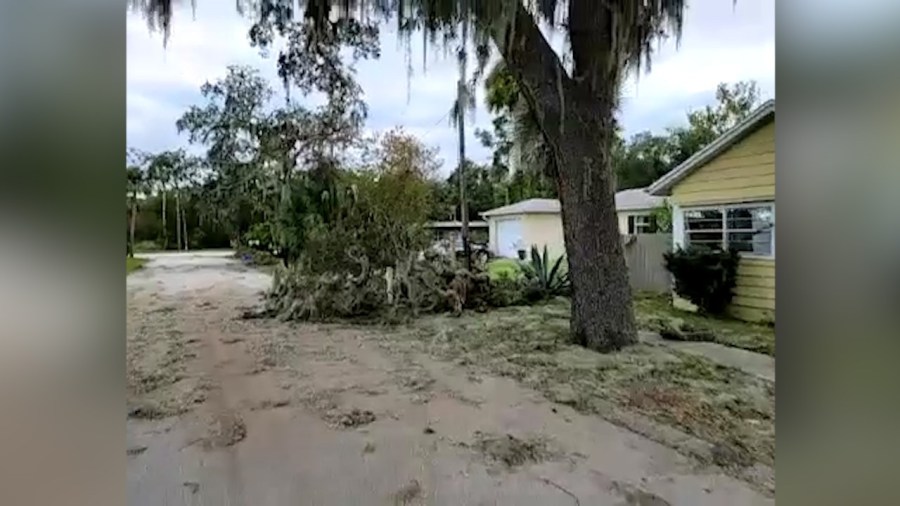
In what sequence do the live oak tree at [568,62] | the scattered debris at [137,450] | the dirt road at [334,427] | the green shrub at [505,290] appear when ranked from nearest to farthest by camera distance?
the scattered debris at [137,450]
the dirt road at [334,427]
the live oak tree at [568,62]
the green shrub at [505,290]

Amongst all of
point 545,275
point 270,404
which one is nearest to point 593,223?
point 545,275

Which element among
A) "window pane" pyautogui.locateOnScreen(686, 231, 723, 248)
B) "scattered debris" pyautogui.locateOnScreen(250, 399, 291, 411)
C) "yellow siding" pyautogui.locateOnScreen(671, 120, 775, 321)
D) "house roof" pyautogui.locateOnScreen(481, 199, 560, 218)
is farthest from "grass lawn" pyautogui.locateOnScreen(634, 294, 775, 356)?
"scattered debris" pyautogui.locateOnScreen(250, 399, 291, 411)

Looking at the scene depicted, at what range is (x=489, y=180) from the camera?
81.6 inches

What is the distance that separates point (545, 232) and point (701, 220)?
53cm

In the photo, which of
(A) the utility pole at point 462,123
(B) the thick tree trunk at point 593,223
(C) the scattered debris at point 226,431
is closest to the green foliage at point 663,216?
(B) the thick tree trunk at point 593,223

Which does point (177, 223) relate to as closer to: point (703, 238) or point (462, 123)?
point (462, 123)

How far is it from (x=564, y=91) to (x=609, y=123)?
19 centimetres

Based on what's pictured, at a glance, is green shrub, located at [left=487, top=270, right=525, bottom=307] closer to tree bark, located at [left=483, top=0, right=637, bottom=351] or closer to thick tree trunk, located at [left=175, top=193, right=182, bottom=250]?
tree bark, located at [left=483, top=0, right=637, bottom=351]

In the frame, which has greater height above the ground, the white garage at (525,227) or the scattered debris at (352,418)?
the white garage at (525,227)

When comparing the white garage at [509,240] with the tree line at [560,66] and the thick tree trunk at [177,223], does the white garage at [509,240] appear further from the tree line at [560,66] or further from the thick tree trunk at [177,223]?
the thick tree trunk at [177,223]

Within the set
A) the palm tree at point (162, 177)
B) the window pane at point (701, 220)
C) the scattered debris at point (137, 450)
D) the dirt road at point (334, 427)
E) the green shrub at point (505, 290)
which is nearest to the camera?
the scattered debris at point (137, 450)

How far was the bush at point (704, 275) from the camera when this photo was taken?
6.61 ft

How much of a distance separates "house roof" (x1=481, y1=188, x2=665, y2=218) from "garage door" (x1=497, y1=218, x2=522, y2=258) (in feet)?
0.14
